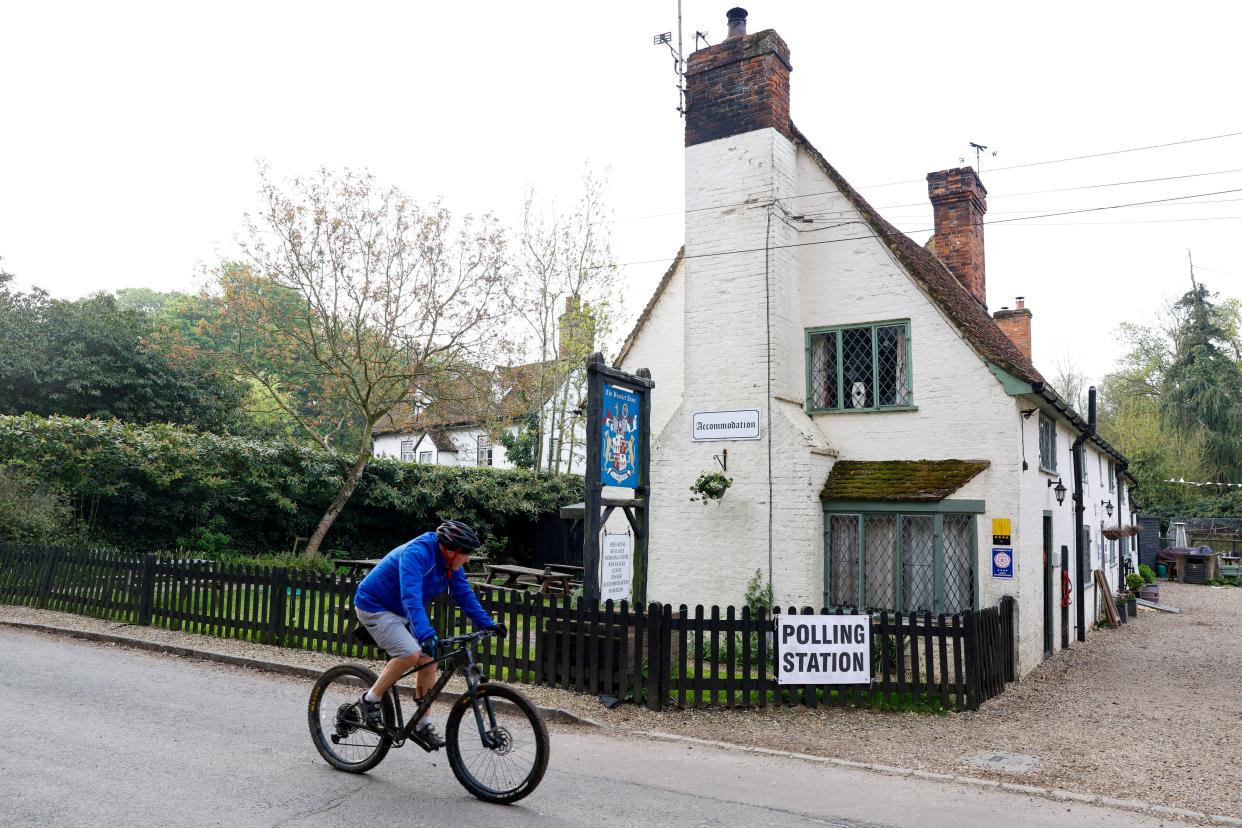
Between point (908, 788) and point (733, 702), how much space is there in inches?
105

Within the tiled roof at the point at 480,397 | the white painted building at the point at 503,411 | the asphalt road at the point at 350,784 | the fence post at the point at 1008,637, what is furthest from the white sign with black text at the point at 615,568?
the tiled roof at the point at 480,397

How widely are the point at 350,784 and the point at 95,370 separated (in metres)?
24.0

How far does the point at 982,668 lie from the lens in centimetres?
1005

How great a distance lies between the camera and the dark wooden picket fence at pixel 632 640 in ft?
30.2

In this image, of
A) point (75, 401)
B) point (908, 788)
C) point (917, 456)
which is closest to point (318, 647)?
point (908, 788)

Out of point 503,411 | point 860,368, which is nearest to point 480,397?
point 503,411

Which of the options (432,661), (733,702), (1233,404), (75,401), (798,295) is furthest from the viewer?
(1233,404)

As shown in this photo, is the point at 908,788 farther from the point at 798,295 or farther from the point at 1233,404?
the point at 1233,404

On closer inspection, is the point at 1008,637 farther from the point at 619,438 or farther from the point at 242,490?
the point at 242,490

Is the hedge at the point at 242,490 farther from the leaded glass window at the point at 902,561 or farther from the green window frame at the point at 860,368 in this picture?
the leaded glass window at the point at 902,561

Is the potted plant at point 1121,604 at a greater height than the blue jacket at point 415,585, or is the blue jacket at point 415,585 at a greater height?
the blue jacket at point 415,585

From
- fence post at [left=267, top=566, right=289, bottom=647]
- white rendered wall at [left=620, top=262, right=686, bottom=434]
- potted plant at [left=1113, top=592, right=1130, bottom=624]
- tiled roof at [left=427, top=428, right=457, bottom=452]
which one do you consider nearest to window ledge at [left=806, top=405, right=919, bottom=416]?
white rendered wall at [left=620, top=262, right=686, bottom=434]

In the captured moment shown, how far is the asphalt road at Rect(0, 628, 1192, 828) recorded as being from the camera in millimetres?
5418

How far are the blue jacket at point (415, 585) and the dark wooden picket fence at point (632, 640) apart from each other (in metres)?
3.42
